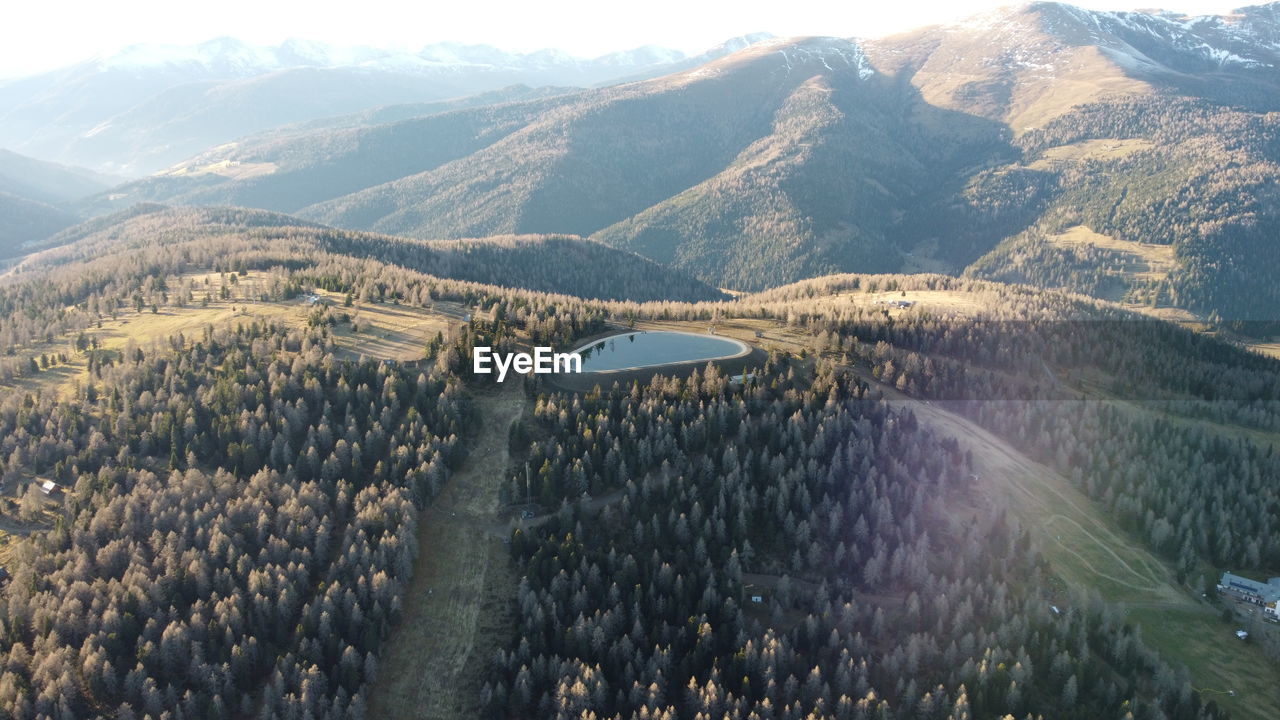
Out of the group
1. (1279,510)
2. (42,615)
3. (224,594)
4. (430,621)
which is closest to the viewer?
(42,615)

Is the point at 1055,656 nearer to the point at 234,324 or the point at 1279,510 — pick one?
the point at 1279,510

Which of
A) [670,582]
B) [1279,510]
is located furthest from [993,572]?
[1279,510]

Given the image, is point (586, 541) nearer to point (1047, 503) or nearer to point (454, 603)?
point (454, 603)

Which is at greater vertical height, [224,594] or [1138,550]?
[224,594]

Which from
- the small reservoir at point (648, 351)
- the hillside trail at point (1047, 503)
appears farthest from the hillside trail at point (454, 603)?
the hillside trail at point (1047, 503)

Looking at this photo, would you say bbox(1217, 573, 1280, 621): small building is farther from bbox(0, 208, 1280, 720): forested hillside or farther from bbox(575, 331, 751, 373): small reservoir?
bbox(575, 331, 751, 373): small reservoir

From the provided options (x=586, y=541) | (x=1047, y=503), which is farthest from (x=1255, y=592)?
(x=586, y=541)
